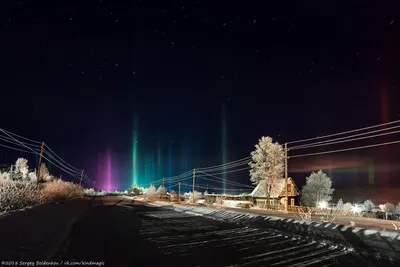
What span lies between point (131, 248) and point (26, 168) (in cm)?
11359

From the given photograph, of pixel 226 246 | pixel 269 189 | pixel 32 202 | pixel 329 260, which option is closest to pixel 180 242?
pixel 226 246

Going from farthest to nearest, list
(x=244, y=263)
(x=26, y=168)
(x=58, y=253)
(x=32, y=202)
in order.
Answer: (x=26, y=168)
(x=32, y=202)
(x=58, y=253)
(x=244, y=263)

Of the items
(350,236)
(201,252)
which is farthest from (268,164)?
(201,252)

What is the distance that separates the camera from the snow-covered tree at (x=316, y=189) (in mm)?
71500

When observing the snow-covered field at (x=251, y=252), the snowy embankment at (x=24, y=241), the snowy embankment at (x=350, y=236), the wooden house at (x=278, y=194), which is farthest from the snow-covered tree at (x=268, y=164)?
the snowy embankment at (x=24, y=241)

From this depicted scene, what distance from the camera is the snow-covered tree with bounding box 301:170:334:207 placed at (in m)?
71.5

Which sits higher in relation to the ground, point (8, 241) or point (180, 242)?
point (8, 241)

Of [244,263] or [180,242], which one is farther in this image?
[180,242]

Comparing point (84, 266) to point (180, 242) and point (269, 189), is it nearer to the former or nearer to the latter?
point (180, 242)

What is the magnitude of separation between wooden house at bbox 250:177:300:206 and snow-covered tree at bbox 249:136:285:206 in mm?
1400

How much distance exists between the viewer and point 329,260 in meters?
8.91

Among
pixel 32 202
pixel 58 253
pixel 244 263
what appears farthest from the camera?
pixel 32 202

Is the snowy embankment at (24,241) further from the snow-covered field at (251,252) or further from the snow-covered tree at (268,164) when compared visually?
the snow-covered tree at (268,164)

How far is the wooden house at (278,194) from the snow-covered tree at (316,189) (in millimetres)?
8319
